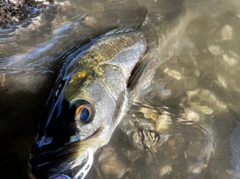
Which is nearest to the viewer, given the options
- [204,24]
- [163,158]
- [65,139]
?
[65,139]

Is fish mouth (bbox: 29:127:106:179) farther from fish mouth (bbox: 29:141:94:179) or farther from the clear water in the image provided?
the clear water

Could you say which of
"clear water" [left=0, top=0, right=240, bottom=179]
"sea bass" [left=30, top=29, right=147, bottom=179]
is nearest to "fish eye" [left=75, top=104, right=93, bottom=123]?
"sea bass" [left=30, top=29, right=147, bottom=179]

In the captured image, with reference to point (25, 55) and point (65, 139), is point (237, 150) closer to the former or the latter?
point (65, 139)

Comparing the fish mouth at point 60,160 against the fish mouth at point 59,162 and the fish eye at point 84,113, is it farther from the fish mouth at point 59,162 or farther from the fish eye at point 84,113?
the fish eye at point 84,113

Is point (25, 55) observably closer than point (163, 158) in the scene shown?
No

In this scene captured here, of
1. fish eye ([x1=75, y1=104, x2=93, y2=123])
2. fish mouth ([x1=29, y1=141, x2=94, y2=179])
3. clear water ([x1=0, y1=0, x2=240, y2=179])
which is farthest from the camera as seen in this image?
clear water ([x1=0, y1=0, x2=240, y2=179])

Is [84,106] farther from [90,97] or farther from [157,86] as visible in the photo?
[157,86]

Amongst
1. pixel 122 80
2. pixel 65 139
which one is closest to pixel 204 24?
pixel 122 80

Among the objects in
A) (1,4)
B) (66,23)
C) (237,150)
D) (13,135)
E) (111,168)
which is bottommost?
(237,150)
